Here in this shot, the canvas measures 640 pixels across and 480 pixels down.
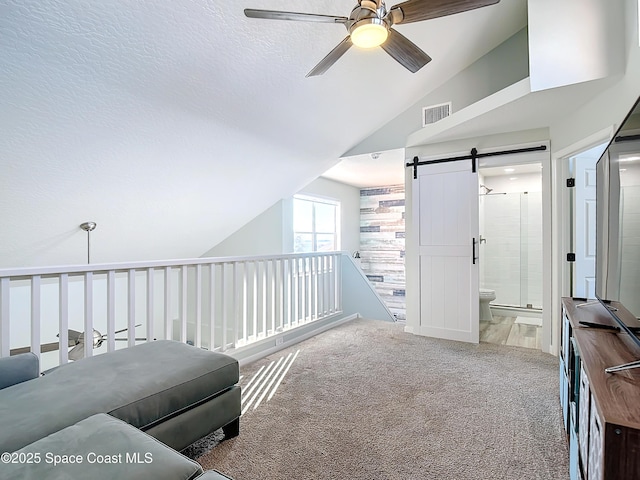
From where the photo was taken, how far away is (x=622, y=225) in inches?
59.9

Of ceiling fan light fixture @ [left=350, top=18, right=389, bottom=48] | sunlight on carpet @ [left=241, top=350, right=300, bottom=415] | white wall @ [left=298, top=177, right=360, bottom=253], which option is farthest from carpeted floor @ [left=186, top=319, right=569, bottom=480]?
white wall @ [left=298, top=177, right=360, bottom=253]

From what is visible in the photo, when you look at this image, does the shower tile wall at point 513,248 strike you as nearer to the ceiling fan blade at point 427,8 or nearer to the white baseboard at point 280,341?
the white baseboard at point 280,341

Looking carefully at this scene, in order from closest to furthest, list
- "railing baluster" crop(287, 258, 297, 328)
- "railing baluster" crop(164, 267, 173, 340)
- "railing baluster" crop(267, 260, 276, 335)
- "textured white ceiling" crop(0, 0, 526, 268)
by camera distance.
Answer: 1. "textured white ceiling" crop(0, 0, 526, 268)
2. "railing baluster" crop(164, 267, 173, 340)
3. "railing baluster" crop(267, 260, 276, 335)
4. "railing baluster" crop(287, 258, 297, 328)

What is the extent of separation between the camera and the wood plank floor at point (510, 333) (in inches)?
156

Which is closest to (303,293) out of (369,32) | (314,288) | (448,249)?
(314,288)

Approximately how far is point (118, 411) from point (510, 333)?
4333 millimetres

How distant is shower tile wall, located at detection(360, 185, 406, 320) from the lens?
725cm

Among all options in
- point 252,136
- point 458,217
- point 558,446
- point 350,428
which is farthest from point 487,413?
point 252,136

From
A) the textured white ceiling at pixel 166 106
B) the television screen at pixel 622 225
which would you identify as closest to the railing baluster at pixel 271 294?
the textured white ceiling at pixel 166 106

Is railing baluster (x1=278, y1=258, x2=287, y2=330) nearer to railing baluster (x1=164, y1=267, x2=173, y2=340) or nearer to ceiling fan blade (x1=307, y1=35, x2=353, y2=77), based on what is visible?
A: railing baluster (x1=164, y1=267, x2=173, y2=340)

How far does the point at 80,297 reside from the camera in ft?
14.3

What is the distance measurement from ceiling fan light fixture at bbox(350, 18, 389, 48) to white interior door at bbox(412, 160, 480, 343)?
7.73 feet

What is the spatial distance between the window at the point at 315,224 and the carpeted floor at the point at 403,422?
2994 millimetres

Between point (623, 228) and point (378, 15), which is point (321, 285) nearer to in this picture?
point (378, 15)
